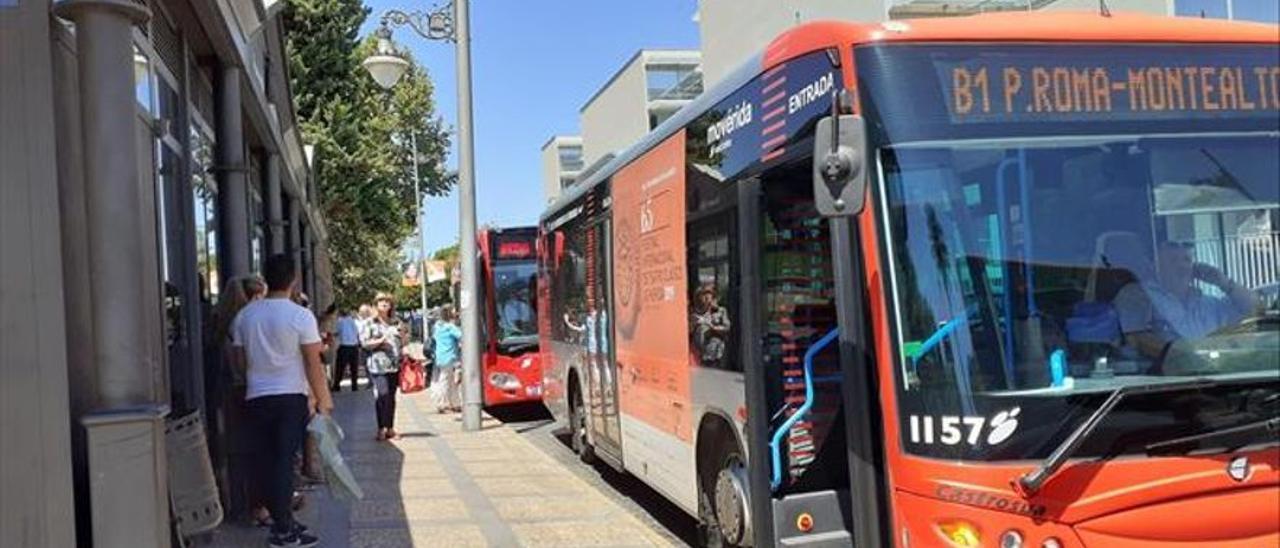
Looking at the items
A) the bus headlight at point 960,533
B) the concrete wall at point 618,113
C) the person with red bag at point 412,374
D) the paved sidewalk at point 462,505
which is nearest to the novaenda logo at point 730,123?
the bus headlight at point 960,533

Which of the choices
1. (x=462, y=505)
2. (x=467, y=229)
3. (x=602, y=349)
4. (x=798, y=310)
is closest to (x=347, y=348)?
(x=467, y=229)

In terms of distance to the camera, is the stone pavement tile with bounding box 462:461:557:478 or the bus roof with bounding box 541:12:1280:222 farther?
the stone pavement tile with bounding box 462:461:557:478

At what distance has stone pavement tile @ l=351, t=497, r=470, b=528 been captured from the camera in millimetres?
8281

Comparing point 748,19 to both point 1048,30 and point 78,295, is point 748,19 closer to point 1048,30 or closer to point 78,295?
point 1048,30

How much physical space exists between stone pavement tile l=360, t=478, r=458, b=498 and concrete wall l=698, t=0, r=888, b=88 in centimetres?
2628

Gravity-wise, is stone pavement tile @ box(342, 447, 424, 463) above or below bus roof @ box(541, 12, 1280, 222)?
below

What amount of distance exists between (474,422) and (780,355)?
9.38 metres

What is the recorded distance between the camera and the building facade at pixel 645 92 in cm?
5894

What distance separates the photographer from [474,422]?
14312mm

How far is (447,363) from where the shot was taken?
16422 millimetres

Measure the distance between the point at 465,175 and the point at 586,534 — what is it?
317 inches

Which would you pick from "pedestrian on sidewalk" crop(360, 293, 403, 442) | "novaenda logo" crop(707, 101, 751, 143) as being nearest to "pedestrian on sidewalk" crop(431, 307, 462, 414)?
"pedestrian on sidewalk" crop(360, 293, 403, 442)

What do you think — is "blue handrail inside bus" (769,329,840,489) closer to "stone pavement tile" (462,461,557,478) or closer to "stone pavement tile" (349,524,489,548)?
"stone pavement tile" (349,524,489,548)

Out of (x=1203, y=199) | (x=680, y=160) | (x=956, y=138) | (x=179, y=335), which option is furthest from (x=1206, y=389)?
(x=179, y=335)
